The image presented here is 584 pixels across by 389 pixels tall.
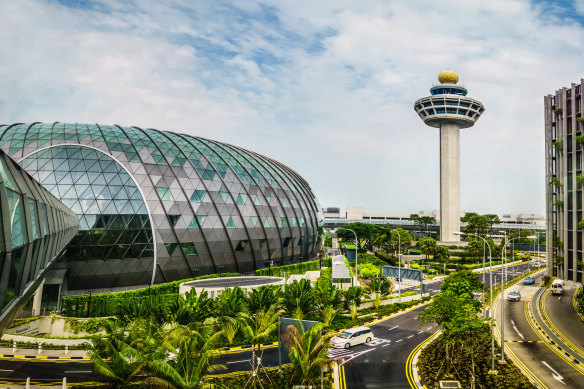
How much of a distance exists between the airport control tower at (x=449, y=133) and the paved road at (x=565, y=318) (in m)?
60.9

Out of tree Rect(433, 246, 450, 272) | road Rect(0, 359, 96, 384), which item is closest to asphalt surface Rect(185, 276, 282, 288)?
road Rect(0, 359, 96, 384)

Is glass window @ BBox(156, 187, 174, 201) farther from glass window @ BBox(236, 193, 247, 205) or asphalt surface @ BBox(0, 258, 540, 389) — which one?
asphalt surface @ BBox(0, 258, 540, 389)

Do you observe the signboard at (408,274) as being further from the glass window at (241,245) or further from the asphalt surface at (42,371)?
the asphalt surface at (42,371)

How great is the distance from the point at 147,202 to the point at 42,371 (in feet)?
78.8

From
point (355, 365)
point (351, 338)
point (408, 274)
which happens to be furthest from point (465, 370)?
point (408, 274)

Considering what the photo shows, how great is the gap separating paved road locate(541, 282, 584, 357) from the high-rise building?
5776 millimetres

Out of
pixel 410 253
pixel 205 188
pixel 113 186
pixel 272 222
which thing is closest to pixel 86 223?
pixel 113 186

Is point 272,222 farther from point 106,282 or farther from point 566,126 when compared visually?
point 566,126

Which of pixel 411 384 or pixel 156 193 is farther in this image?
pixel 156 193

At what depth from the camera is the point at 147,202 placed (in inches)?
1896

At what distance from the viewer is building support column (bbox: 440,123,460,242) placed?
117812mm

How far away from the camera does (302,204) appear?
72.8 meters

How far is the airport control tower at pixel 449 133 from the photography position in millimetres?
118125

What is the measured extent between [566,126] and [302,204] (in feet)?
140
